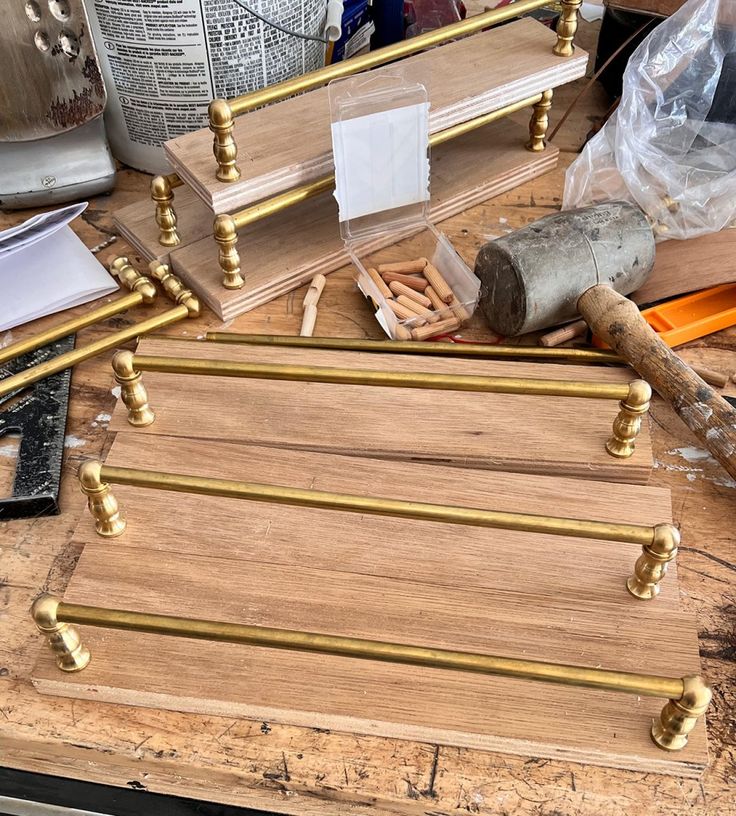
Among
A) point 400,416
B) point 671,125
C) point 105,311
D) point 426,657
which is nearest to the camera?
point 426,657

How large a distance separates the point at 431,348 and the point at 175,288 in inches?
10.7

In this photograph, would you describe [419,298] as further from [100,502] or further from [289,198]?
[100,502]

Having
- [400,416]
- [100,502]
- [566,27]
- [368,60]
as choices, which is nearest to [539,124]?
[566,27]

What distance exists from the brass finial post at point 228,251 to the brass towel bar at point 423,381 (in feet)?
0.56

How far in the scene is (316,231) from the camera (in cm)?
95

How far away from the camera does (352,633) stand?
627 mm

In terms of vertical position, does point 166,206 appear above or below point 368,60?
below

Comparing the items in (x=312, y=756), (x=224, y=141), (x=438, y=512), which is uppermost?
(x=224, y=141)

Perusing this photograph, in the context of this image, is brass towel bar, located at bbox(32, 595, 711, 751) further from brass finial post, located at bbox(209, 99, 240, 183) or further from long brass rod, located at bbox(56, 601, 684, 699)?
brass finial post, located at bbox(209, 99, 240, 183)

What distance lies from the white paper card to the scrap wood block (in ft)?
0.99

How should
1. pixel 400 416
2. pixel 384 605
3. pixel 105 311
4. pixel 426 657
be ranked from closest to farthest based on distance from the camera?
1. pixel 426 657
2. pixel 384 605
3. pixel 400 416
4. pixel 105 311

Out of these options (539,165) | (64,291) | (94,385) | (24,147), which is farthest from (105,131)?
(539,165)

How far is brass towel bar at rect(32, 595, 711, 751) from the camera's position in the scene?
21.1 inches

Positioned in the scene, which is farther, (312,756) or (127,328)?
(127,328)
